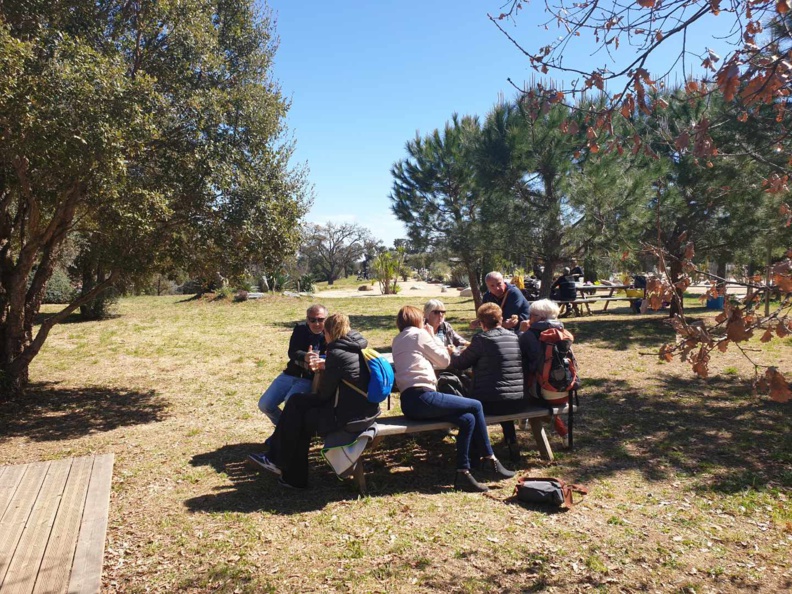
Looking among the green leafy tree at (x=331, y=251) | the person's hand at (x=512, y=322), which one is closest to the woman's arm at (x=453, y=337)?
the person's hand at (x=512, y=322)

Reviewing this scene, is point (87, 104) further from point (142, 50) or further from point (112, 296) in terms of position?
point (112, 296)

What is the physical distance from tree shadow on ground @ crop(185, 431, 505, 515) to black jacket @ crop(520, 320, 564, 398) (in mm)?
910

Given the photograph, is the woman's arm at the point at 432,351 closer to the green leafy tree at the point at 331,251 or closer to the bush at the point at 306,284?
the bush at the point at 306,284

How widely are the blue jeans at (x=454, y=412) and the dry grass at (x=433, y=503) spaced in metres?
0.37

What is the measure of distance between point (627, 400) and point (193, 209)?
5.45 meters

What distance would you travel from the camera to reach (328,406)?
388 centimetres

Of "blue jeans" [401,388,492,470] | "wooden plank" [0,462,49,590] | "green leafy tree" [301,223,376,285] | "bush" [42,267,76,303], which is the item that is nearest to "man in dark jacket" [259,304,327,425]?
"blue jeans" [401,388,492,470]

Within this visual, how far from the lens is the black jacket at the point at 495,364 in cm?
432

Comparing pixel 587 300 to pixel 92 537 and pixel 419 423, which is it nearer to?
pixel 419 423

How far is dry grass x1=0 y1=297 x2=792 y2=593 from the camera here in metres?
2.96

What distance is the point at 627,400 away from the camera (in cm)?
648

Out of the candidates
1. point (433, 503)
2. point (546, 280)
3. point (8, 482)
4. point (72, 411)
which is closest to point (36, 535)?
point (8, 482)

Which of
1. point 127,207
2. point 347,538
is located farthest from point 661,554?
point 127,207

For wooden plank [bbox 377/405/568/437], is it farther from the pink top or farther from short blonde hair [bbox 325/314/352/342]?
short blonde hair [bbox 325/314/352/342]
